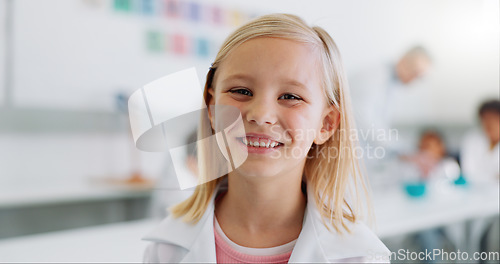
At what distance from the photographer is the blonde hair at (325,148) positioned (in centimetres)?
35

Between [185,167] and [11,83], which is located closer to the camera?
[185,167]

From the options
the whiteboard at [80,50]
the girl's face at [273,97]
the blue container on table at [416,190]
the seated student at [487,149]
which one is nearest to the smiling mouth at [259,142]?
the girl's face at [273,97]

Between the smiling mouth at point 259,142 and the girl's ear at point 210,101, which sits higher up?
the girl's ear at point 210,101

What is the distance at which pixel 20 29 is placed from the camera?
1546 millimetres

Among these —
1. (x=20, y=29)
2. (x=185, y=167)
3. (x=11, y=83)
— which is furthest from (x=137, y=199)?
(x=185, y=167)

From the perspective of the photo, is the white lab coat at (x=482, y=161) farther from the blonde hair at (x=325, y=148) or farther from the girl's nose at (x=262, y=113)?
the girl's nose at (x=262, y=113)

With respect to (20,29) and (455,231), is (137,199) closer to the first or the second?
(20,29)

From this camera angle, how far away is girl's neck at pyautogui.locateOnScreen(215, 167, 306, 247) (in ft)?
1.26

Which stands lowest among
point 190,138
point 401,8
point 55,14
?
point 190,138

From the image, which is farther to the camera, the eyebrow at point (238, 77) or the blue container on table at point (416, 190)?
the blue container on table at point (416, 190)

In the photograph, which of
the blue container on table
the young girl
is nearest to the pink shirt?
the young girl

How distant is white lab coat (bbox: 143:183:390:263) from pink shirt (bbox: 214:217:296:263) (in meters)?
0.01

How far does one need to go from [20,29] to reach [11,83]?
19cm

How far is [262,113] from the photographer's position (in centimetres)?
31
